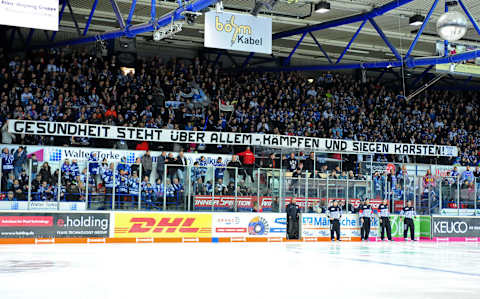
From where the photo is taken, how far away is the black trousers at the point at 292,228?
82.1 feet

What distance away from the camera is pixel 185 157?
25469 millimetres

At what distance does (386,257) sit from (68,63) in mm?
18203

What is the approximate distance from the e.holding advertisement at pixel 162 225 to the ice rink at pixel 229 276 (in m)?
5.60

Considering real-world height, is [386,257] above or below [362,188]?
below

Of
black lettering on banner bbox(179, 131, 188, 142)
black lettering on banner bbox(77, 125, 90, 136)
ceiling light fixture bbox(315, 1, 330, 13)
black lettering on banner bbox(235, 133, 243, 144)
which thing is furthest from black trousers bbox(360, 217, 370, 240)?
black lettering on banner bbox(77, 125, 90, 136)

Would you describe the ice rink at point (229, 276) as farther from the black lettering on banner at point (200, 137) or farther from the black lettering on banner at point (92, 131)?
the black lettering on banner at point (200, 137)

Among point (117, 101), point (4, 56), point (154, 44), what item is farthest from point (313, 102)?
point (4, 56)

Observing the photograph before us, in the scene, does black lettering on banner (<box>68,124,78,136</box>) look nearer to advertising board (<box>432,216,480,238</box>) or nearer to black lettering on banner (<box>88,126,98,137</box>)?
black lettering on banner (<box>88,126,98,137</box>)

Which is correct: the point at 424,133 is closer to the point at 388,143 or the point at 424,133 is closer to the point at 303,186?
the point at 388,143

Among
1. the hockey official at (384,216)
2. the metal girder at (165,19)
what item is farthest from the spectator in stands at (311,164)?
the metal girder at (165,19)

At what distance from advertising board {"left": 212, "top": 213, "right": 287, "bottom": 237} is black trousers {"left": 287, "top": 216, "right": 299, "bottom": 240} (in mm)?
165

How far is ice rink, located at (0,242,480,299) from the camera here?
8828 mm

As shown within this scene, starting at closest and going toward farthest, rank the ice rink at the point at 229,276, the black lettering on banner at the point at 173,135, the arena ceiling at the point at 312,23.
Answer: the ice rink at the point at 229,276, the arena ceiling at the point at 312,23, the black lettering on banner at the point at 173,135

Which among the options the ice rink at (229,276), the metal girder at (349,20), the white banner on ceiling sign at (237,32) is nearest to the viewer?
the ice rink at (229,276)
